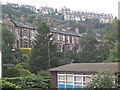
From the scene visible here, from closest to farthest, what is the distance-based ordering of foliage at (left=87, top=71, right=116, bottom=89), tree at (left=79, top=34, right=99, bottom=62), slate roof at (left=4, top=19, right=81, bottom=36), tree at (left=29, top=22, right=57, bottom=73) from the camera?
foliage at (left=87, top=71, right=116, bottom=89) < tree at (left=29, top=22, right=57, bottom=73) < tree at (left=79, top=34, right=99, bottom=62) < slate roof at (left=4, top=19, right=81, bottom=36)

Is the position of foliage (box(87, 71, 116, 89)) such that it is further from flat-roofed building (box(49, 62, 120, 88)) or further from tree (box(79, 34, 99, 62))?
tree (box(79, 34, 99, 62))

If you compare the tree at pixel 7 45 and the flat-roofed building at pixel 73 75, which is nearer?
the flat-roofed building at pixel 73 75

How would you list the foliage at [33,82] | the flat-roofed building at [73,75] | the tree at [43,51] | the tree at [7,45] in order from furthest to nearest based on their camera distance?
the tree at [7,45] < the tree at [43,51] < the foliage at [33,82] < the flat-roofed building at [73,75]

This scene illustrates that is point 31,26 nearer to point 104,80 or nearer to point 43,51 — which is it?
point 43,51

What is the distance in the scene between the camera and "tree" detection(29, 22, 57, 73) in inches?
→ 619

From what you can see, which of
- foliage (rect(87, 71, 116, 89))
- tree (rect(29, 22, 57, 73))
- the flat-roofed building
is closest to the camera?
foliage (rect(87, 71, 116, 89))

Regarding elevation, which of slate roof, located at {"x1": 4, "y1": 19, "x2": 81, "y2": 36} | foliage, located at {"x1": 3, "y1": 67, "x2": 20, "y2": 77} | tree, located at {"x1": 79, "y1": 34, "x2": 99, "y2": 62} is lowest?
foliage, located at {"x1": 3, "y1": 67, "x2": 20, "y2": 77}

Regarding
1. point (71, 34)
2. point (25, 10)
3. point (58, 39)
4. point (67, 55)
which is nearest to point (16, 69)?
point (67, 55)

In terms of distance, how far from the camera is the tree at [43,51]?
1573 cm

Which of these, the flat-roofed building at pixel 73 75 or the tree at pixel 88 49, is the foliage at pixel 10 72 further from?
the tree at pixel 88 49

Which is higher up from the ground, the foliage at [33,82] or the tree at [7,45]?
the tree at [7,45]

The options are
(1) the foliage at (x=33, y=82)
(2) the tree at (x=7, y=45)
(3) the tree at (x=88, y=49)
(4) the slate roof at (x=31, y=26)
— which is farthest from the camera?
(4) the slate roof at (x=31, y=26)

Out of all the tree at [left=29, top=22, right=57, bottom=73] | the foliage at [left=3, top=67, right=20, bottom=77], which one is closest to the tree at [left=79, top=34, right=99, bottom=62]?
the tree at [left=29, top=22, right=57, bottom=73]

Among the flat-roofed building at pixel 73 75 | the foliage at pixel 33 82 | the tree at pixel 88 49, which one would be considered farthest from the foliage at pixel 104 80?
the tree at pixel 88 49
